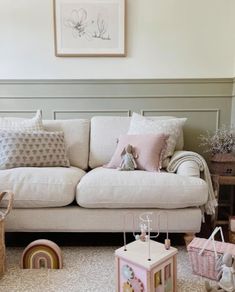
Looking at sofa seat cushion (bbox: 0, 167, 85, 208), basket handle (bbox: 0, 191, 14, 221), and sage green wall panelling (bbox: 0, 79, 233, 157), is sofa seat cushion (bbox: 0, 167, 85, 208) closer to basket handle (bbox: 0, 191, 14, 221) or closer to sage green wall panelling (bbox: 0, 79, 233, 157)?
basket handle (bbox: 0, 191, 14, 221)

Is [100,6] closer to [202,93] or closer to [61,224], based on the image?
[202,93]

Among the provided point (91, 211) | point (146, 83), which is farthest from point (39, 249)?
point (146, 83)

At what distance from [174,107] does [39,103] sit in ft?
4.23

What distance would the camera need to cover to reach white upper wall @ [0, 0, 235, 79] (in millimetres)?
2439

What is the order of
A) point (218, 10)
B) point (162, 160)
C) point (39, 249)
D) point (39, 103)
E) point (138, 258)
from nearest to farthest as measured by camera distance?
point (138, 258)
point (39, 249)
point (162, 160)
point (218, 10)
point (39, 103)

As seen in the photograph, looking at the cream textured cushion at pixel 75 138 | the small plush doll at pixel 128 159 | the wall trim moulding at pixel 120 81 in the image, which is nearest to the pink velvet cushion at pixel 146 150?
the small plush doll at pixel 128 159

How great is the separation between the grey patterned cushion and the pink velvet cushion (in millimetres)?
398

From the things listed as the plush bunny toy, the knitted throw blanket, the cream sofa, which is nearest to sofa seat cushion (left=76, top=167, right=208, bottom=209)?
the cream sofa

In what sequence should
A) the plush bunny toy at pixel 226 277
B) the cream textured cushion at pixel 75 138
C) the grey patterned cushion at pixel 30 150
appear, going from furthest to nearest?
the cream textured cushion at pixel 75 138, the grey patterned cushion at pixel 30 150, the plush bunny toy at pixel 226 277

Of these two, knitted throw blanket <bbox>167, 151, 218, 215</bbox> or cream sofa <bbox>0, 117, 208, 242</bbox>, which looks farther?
knitted throw blanket <bbox>167, 151, 218, 215</bbox>

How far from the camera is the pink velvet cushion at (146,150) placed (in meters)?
1.89

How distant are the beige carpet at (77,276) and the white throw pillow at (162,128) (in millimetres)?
756

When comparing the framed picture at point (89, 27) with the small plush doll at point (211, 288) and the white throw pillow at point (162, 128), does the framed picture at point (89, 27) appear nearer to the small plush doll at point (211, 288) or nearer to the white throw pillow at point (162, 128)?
the white throw pillow at point (162, 128)

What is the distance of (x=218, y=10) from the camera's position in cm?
243
